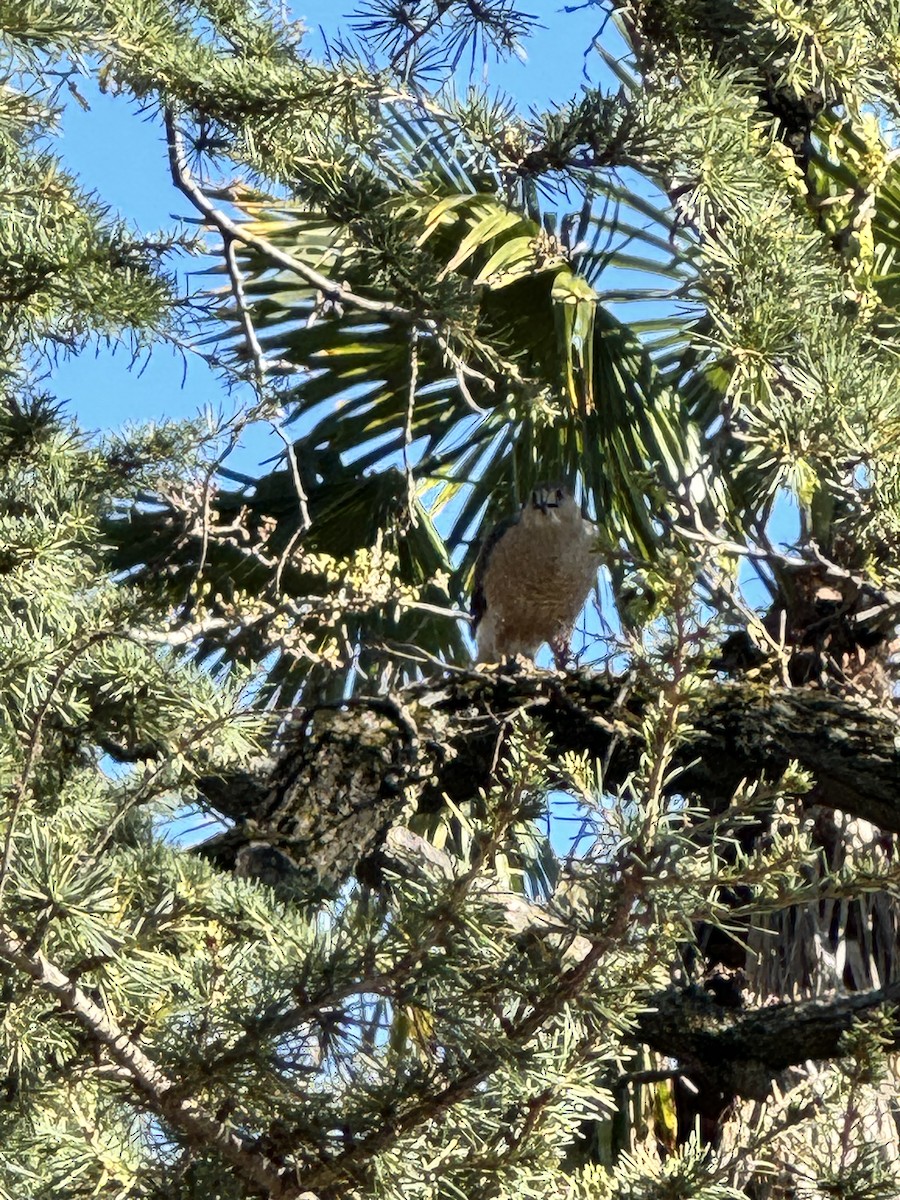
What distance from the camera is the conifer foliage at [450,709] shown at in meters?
1.50

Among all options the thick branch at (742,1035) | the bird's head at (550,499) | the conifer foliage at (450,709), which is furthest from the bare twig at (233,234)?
the bird's head at (550,499)

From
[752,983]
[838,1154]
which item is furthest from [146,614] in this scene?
[752,983]

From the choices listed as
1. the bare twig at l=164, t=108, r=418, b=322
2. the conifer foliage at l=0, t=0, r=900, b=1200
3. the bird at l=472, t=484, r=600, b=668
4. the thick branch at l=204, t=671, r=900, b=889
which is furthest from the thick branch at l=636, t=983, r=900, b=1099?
the bare twig at l=164, t=108, r=418, b=322

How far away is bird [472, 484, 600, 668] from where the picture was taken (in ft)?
14.2

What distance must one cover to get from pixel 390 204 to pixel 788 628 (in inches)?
78.6

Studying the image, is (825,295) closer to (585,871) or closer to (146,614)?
(585,871)

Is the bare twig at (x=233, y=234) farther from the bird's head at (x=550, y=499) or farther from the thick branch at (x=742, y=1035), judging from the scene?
the bird's head at (x=550, y=499)

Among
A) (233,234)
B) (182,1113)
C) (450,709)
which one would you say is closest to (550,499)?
(450,709)

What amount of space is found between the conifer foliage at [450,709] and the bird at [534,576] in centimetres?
24

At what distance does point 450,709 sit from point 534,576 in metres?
1.54

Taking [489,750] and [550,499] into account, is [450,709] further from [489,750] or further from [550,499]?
[550,499]

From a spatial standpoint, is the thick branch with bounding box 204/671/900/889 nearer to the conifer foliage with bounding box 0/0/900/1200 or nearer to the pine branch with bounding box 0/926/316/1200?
the conifer foliage with bounding box 0/0/900/1200

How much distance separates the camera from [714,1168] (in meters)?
1.80

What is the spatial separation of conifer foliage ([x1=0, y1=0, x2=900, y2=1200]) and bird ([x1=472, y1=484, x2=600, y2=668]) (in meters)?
0.24
